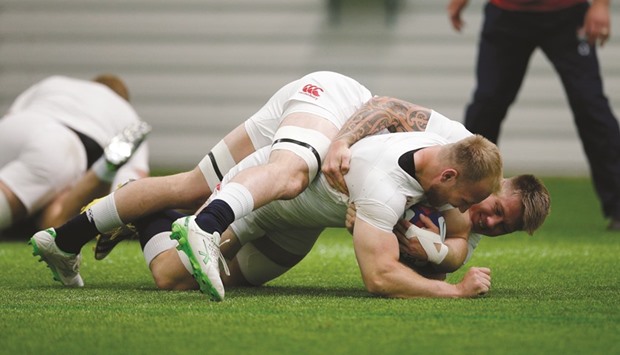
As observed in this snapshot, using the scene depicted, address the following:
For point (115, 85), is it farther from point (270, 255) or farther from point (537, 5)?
point (270, 255)

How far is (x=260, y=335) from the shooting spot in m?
3.07

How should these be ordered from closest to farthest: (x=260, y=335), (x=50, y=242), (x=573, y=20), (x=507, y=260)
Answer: (x=260, y=335), (x=50, y=242), (x=507, y=260), (x=573, y=20)

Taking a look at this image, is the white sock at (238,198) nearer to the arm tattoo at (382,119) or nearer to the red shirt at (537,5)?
the arm tattoo at (382,119)

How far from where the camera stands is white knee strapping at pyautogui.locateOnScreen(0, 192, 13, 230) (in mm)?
6254

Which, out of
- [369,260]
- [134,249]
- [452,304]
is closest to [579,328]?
[452,304]

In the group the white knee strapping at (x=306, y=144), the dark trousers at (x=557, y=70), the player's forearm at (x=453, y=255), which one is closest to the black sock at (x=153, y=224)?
the white knee strapping at (x=306, y=144)

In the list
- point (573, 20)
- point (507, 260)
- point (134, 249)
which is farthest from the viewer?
point (573, 20)

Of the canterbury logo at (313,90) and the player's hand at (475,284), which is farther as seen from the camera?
the canterbury logo at (313,90)

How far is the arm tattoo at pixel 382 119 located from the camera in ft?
13.5

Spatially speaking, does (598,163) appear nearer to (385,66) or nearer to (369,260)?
(369,260)

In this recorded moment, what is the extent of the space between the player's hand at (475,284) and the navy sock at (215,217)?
824 millimetres

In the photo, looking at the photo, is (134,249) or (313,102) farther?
(134,249)

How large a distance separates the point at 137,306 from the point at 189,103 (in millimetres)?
7800

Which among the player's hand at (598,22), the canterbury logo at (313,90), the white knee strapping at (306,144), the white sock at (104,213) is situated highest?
the canterbury logo at (313,90)
